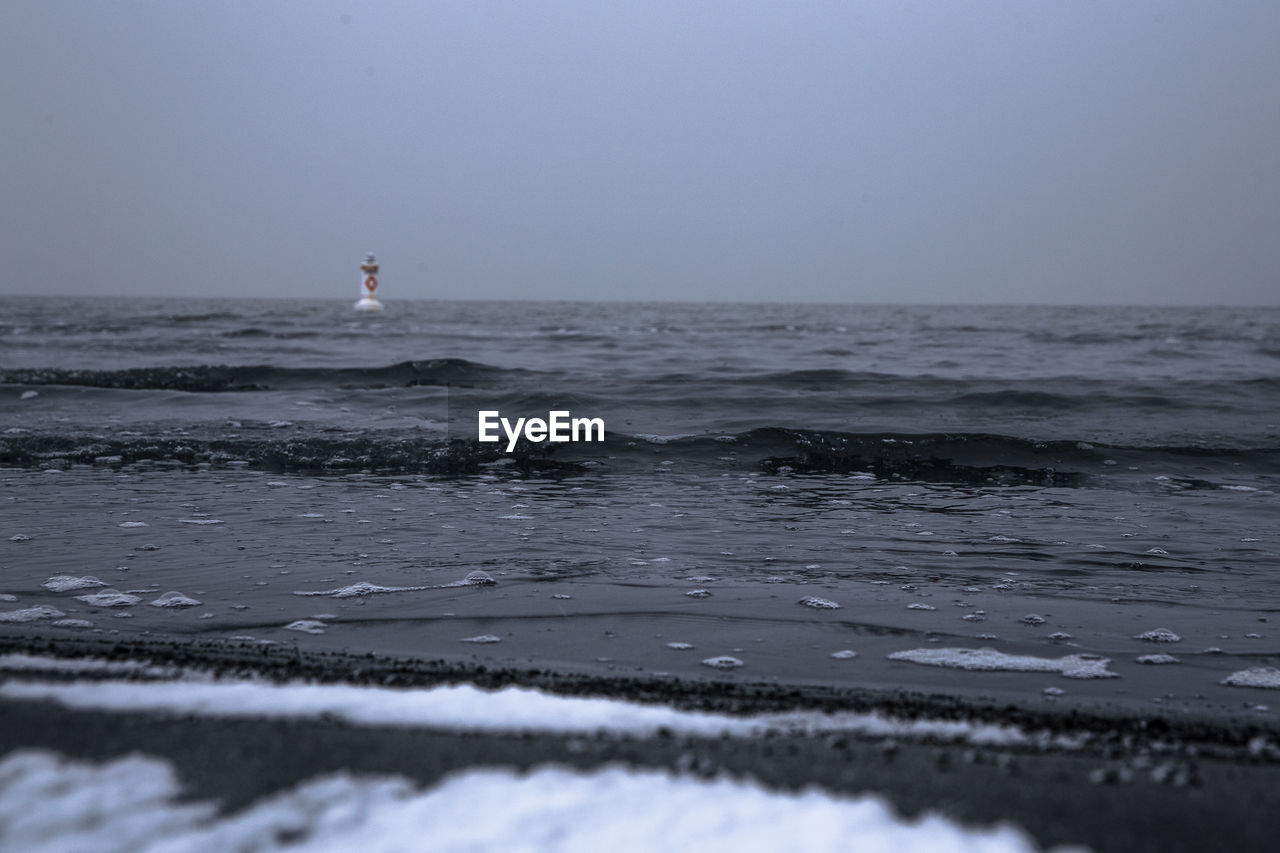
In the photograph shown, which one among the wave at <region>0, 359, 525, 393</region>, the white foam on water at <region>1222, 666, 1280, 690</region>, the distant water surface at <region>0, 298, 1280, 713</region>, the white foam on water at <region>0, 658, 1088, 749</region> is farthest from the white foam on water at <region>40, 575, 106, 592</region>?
the wave at <region>0, 359, 525, 393</region>

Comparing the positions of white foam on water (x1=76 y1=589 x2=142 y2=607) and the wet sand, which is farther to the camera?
white foam on water (x1=76 y1=589 x2=142 y2=607)

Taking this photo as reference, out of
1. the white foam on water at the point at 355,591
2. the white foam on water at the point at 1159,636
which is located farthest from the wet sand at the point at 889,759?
the white foam on water at the point at 355,591

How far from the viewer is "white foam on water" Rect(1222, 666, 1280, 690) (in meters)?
2.05

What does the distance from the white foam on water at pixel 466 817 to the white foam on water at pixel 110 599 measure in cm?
126

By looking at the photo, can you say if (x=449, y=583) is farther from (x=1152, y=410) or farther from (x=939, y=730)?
(x=1152, y=410)

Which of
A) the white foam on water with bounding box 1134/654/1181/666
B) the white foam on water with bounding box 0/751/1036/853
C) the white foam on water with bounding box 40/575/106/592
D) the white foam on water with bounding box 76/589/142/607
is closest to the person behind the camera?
the white foam on water with bounding box 0/751/1036/853

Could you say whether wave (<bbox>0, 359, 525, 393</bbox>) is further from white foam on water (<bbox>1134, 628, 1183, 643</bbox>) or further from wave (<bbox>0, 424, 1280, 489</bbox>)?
white foam on water (<bbox>1134, 628, 1183, 643</bbox>)

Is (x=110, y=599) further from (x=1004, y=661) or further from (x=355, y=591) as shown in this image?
(x=1004, y=661)

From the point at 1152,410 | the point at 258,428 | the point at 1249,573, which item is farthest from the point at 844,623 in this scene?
the point at 1152,410

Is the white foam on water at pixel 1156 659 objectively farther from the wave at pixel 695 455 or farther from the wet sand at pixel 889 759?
the wave at pixel 695 455

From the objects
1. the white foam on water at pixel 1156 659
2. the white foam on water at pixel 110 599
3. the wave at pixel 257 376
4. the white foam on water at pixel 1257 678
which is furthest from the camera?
the wave at pixel 257 376

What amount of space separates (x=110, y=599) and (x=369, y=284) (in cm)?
2701

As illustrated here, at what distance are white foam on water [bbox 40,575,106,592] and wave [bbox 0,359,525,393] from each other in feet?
20.6

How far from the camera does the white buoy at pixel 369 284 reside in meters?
27.9
